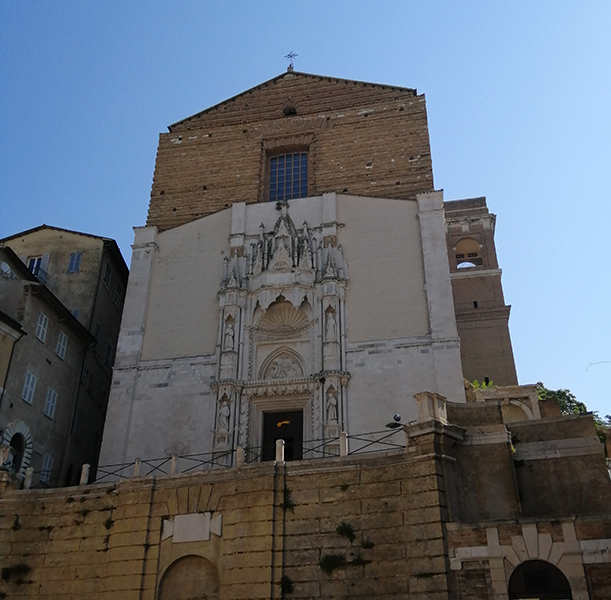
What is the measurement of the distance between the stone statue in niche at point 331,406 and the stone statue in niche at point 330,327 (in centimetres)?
188

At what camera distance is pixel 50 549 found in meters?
18.8

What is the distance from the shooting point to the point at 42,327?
78.9 ft

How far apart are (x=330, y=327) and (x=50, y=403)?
394 inches

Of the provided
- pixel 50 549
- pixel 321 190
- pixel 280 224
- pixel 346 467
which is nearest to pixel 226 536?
pixel 346 467

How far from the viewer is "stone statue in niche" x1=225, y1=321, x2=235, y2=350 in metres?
24.4

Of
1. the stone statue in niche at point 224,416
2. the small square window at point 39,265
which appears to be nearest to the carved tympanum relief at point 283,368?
the stone statue in niche at point 224,416

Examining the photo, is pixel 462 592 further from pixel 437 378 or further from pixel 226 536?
pixel 437 378

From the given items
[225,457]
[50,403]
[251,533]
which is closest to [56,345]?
[50,403]

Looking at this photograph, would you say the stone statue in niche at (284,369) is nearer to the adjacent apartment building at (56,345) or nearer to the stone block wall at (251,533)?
the stone block wall at (251,533)

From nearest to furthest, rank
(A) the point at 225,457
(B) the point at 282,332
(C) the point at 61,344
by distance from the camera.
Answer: (A) the point at 225,457
(B) the point at 282,332
(C) the point at 61,344

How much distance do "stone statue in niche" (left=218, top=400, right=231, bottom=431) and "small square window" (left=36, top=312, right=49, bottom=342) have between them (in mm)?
6644

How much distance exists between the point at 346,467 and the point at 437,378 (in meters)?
6.56

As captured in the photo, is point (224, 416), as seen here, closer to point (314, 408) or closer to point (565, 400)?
point (314, 408)

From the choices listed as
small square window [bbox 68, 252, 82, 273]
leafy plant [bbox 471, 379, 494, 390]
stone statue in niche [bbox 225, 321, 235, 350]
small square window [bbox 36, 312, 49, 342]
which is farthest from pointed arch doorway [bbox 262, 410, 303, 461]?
small square window [bbox 68, 252, 82, 273]
